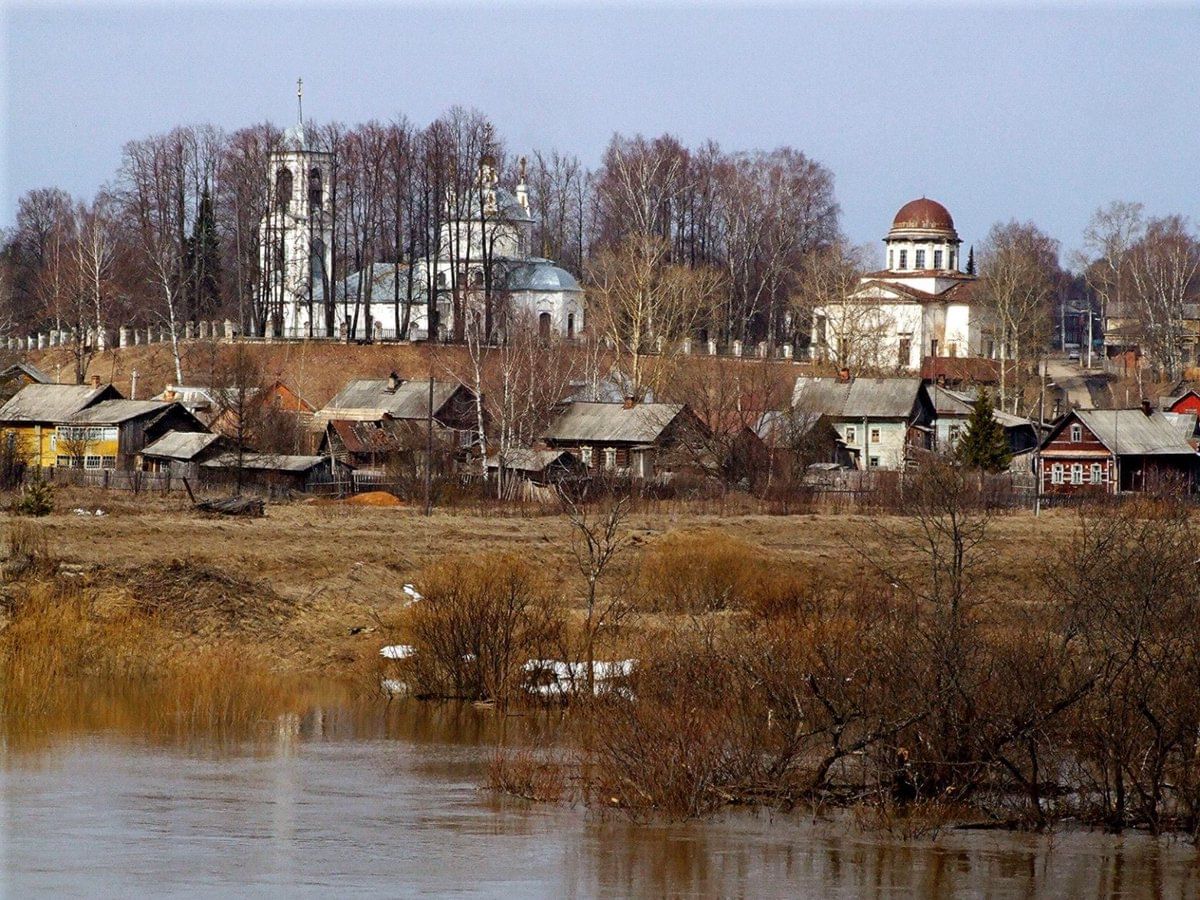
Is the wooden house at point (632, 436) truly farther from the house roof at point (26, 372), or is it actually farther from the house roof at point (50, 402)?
the house roof at point (26, 372)

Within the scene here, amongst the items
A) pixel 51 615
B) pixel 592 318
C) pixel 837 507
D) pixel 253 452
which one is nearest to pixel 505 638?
pixel 51 615

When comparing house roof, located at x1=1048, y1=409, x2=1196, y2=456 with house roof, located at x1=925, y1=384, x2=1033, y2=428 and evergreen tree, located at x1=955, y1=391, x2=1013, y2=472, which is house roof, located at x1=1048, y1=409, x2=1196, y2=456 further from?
house roof, located at x1=925, y1=384, x2=1033, y2=428

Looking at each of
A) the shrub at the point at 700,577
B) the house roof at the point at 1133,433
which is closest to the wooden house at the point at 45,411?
the shrub at the point at 700,577

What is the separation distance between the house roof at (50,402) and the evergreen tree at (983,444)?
23491mm

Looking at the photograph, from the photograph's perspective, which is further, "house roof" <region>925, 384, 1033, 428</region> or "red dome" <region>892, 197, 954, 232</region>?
"red dome" <region>892, 197, 954, 232</region>

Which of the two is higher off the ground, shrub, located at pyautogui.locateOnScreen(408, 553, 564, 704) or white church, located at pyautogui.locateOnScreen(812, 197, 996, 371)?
white church, located at pyautogui.locateOnScreen(812, 197, 996, 371)

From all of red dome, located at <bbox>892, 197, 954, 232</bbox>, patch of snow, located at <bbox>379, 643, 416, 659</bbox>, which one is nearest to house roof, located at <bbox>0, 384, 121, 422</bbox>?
patch of snow, located at <bbox>379, 643, 416, 659</bbox>

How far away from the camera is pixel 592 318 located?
63000mm

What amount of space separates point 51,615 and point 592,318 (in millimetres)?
41879

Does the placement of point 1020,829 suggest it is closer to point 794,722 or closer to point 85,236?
point 794,722

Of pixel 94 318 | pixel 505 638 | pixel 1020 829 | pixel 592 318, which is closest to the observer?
pixel 1020 829

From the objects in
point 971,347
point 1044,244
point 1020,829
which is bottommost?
point 1020,829

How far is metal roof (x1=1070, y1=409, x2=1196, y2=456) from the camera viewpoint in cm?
4947

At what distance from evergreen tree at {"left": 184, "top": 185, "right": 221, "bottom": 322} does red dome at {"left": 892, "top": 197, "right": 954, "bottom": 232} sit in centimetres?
3324
